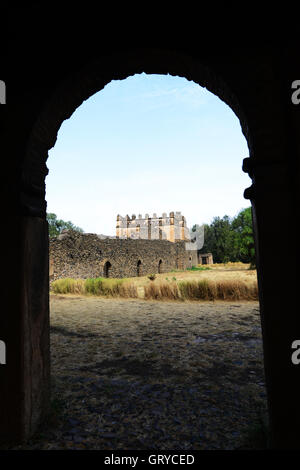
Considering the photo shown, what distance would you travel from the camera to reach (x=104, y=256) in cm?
1791

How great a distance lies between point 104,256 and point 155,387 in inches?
625

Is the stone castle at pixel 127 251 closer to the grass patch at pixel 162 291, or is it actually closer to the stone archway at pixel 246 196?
the grass patch at pixel 162 291

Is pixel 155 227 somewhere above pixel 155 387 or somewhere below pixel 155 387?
above

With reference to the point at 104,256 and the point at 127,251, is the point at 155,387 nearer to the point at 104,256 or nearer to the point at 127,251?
the point at 104,256

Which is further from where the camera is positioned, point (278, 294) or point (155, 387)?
point (155, 387)

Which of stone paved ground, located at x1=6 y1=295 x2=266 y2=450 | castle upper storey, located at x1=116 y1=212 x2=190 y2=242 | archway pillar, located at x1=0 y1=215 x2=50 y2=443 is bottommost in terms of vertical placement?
stone paved ground, located at x1=6 y1=295 x2=266 y2=450

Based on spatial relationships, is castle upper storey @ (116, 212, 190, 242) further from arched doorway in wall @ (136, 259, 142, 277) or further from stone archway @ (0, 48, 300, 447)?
stone archway @ (0, 48, 300, 447)

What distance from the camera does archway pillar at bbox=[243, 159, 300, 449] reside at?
4.55 feet

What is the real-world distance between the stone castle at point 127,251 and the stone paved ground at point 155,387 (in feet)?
35.2

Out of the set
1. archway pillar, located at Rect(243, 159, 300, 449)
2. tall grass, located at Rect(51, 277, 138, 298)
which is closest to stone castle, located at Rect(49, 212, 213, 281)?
tall grass, located at Rect(51, 277, 138, 298)

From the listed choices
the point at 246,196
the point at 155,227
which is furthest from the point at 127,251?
the point at 246,196

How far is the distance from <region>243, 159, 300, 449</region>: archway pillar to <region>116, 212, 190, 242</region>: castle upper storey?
33.0 metres

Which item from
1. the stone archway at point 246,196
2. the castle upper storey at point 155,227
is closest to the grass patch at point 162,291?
the stone archway at point 246,196

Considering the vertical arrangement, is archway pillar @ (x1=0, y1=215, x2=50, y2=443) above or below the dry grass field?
above
